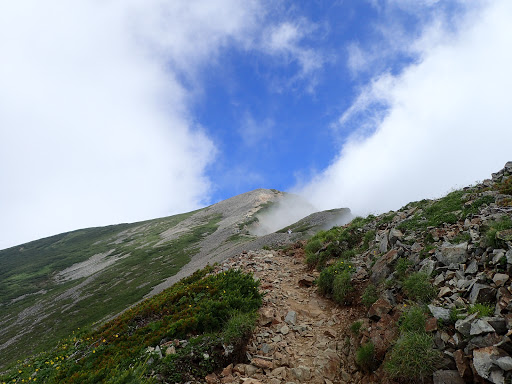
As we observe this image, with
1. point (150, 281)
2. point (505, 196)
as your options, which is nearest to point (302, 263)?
point (505, 196)

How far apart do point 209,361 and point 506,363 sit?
8659mm

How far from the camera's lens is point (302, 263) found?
21.6 meters

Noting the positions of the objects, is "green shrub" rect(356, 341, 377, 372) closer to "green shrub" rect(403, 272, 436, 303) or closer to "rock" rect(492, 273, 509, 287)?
"green shrub" rect(403, 272, 436, 303)

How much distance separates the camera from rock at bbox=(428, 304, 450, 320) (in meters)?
8.27

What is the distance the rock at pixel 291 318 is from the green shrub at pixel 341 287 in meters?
2.41

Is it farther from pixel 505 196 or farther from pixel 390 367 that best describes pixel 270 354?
pixel 505 196

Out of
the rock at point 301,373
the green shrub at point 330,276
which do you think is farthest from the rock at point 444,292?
the green shrub at point 330,276

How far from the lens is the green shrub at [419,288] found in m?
9.77

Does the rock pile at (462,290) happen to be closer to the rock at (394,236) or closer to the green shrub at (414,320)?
the rock at (394,236)

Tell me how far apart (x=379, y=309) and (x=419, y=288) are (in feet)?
5.74

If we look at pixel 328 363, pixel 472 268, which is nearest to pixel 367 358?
pixel 328 363

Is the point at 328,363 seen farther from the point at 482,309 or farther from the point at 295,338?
the point at 482,309

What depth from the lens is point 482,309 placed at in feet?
25.2

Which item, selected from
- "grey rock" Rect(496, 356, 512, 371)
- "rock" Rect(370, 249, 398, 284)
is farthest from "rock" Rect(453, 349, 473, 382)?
"rock" Rect(370, 249, 398, 284)
